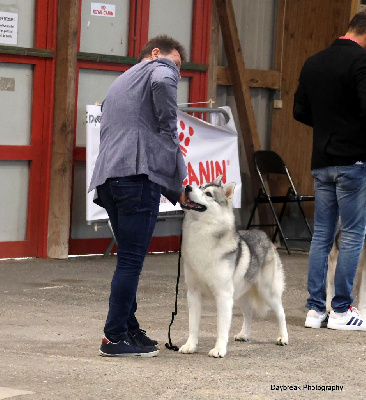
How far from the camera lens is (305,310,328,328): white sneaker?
6992 mm

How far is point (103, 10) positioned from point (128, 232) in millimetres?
4975

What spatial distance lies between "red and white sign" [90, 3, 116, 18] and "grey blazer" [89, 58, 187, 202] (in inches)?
179

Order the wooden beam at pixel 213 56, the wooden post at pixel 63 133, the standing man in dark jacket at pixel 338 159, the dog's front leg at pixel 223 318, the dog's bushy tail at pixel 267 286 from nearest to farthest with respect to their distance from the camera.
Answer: the dog's front leg at pixel 223 318 < the dog's bushy tail at pixel 267 286 < the standing man in dark jacket at pixel 338 159 < the wooden post at pixel 63 133 < the wooden beam at pixel 213 56

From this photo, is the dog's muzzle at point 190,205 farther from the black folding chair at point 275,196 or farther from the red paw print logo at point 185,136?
the black folding chair at point 275,196

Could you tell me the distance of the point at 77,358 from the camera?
556 centimetres

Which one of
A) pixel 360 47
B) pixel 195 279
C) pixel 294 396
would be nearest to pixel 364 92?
pixel 360 47

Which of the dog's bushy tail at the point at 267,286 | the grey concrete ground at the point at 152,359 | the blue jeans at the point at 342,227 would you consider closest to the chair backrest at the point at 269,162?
the grey concrete ground at the point at 152,359

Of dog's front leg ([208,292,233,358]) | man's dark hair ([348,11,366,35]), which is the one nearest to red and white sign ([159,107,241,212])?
man's dark hair ([348,11,366,35])

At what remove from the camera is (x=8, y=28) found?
9.33 meters

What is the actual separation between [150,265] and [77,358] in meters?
4.24

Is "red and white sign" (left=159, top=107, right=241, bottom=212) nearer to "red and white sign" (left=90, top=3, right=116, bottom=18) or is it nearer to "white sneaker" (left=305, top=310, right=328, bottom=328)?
"red and white sign" (left=90, top=3, right=116, bottom=18)

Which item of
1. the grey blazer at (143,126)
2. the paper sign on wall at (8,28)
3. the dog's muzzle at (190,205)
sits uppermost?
the paper sign on wall at (8,28)

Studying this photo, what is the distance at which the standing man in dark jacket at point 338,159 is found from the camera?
6.67 m

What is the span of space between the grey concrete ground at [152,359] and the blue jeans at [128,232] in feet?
0.89
